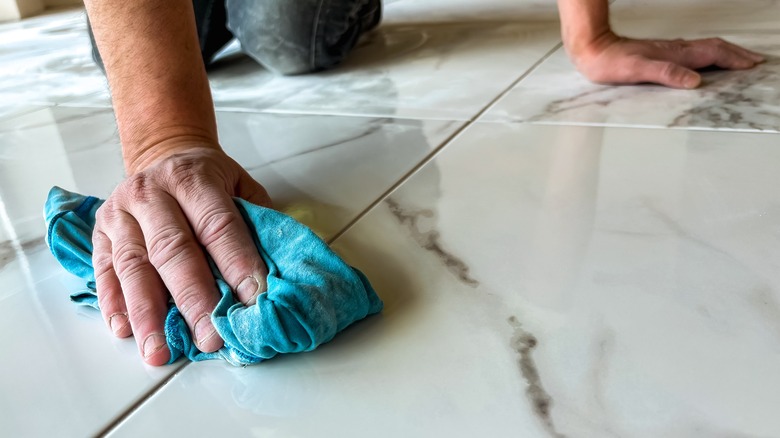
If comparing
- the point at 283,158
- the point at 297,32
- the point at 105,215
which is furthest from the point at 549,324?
the point at 297,32

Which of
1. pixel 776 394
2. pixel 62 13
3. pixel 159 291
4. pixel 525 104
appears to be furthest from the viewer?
pixel 62 13

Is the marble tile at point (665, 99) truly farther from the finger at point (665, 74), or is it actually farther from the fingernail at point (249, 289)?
the fingernail at point (249, 289)

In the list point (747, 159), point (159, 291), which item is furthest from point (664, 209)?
point (159, 291)

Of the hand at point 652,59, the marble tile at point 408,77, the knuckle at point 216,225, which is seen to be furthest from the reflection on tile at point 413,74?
the knuckle at point 216,225

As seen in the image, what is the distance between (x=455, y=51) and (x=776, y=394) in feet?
3.27

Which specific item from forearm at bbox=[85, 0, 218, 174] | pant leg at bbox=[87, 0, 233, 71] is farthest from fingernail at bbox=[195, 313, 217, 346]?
pant leg at bbox=[87, 0, 233, 71]

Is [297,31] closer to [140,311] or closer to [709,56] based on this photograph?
[709,56]

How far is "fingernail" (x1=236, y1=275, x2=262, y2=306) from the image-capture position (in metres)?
0.51

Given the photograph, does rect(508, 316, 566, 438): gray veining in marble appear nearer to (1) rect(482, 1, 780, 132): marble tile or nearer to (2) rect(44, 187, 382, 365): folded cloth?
(2) rect(44, 187, 382, 365): folded cloth

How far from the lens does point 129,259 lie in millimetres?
559

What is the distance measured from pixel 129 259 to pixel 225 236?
8cm

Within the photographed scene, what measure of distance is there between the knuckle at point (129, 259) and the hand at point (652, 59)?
2.28ft

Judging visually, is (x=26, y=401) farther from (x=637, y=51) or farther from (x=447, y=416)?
(x=637, y=51)

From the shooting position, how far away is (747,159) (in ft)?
2.35
